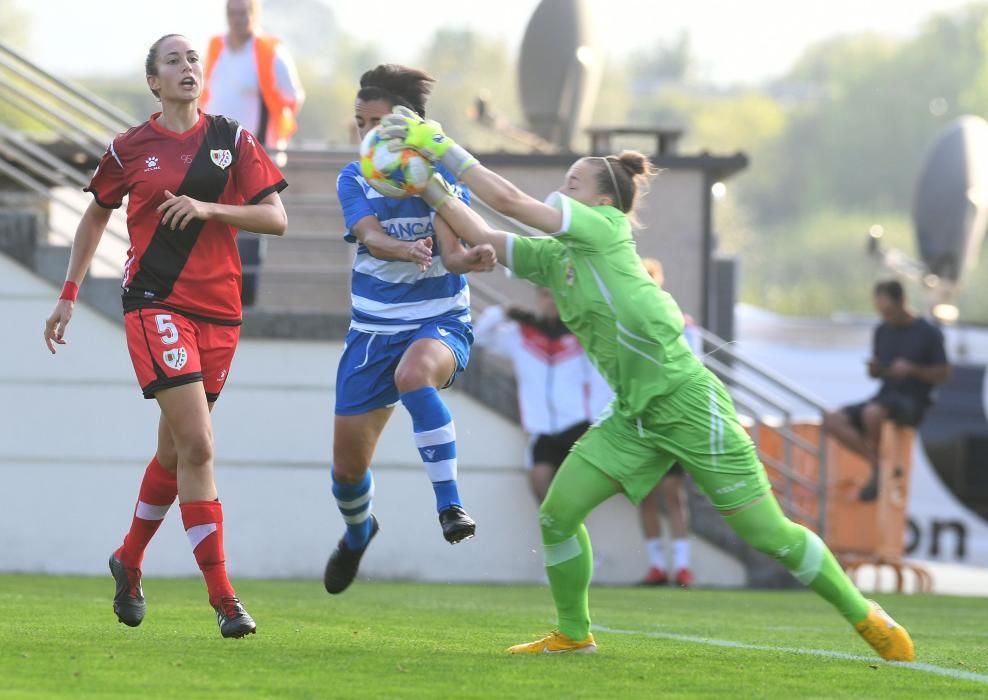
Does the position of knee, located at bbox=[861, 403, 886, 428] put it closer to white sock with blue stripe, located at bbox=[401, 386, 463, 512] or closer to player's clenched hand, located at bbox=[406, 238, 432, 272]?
white sock with blue stripe, located at bbox=[401, 386, 463, 512]

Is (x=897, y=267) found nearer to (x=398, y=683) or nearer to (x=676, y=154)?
(x=676, y=154)

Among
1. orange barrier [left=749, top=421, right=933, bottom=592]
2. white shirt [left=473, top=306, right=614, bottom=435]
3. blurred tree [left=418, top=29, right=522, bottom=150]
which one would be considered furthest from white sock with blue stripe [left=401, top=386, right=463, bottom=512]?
blurred tree [left=418, top=29, right=522, bottom=150]

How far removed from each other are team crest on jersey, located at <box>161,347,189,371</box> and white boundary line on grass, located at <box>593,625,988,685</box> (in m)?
2.39

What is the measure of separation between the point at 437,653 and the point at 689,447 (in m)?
1.18

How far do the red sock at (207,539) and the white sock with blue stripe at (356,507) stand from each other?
1.18 meters

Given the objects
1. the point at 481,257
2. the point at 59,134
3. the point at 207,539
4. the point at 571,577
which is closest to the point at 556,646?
the point at 571,577

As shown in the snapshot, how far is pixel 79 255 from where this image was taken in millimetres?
7590

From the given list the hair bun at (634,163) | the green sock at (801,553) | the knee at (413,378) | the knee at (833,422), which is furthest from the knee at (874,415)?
the green sock at (801,553)

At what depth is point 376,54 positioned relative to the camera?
114000 millimetres

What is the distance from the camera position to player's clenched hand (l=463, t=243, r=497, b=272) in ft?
22.1

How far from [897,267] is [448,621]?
17659mm

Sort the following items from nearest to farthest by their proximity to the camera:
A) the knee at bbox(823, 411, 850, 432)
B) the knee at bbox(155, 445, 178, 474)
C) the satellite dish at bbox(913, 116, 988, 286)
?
the knee at bbox(155, 445, 178, 474)
the knee at bbox(823, 411, 850, 432)
the satellite dish at bbox(913, 116, 988, 286)

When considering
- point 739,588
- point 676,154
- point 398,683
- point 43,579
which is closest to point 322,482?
point 43,579

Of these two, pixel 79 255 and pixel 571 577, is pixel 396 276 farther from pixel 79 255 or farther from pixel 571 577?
pixel 571 577
